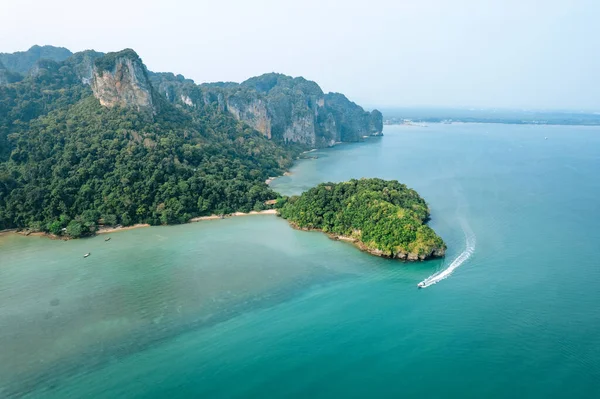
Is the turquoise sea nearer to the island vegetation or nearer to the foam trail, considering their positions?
the foam trail

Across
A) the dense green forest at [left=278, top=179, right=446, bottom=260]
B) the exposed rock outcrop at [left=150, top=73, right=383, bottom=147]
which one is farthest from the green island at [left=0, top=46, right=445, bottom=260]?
the exposed rock outcrop at [left=150, top=73, right=383, bottom=147]

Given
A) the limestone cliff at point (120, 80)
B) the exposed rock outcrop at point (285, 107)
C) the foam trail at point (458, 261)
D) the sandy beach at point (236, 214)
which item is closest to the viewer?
the foam trail at point (458, 261)

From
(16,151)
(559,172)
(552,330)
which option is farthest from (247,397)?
(559,172)

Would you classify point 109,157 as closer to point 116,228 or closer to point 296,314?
point 116,228

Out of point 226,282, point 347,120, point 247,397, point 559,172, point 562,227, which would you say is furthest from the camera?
point 347,120

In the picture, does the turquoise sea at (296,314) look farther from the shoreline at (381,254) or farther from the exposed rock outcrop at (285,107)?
the exposed rock outcrop at (285,107)

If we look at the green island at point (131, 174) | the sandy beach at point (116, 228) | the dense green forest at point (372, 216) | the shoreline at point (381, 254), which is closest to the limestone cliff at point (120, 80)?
the green island at point (131, 174)

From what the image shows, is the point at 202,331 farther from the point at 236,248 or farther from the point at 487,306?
the point at 487,306
